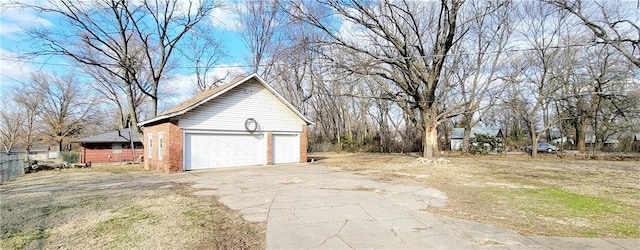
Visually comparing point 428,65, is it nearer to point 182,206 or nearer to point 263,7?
point 182,206

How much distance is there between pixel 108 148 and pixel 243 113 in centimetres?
2118

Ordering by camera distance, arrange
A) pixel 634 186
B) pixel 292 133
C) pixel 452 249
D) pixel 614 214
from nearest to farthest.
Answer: pixel 452 249 < pixel 614 214 < pixel 634 186 < pixel 292 133

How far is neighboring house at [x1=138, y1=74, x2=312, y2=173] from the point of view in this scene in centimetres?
1398

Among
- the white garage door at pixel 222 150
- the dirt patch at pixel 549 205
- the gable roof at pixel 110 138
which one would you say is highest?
the gable roof at pixel 110 138

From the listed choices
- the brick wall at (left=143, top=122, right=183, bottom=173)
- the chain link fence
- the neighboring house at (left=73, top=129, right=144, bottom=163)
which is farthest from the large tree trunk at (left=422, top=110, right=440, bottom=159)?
the neighboring house at (left=73, top=129, right=144, bottom=163)

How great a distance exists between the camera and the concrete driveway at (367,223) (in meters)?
4.27

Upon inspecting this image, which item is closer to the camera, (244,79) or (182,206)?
(182,206)

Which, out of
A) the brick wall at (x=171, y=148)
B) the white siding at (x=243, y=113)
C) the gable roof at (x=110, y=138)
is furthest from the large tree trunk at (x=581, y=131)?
the gable roof at (x=110, y=138)

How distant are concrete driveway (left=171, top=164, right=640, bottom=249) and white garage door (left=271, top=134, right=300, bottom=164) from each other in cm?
873

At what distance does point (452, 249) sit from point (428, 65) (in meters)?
13.8

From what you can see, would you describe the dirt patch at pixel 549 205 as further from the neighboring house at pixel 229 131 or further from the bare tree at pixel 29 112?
the bare tree at pixel 29 112

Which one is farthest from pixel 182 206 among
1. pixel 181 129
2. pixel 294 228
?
pixel 181 129

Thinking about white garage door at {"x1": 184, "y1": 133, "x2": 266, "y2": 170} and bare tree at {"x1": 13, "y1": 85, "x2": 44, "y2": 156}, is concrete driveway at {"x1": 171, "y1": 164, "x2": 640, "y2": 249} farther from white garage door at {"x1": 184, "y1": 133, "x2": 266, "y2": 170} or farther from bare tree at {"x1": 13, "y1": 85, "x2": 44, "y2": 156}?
bare tree at {"x1": 13, "y1": 85, "x2": 44, "y2": 156}

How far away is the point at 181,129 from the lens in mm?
13906
